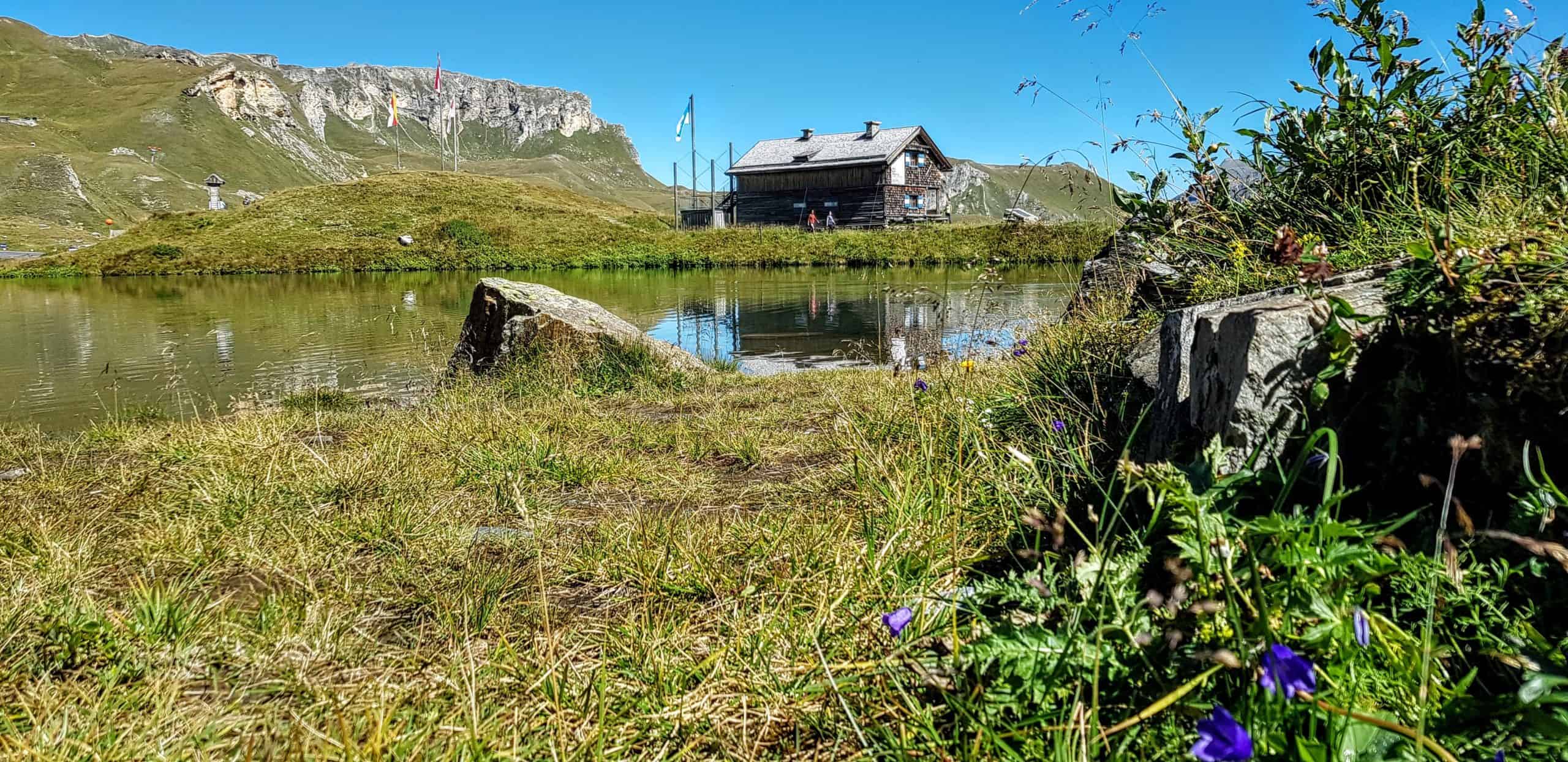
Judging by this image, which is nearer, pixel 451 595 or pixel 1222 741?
pixel 1222 741

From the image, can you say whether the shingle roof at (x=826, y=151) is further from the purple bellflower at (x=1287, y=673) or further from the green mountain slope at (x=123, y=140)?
the purple bellflower at (x=1287, y=673)

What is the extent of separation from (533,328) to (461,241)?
36.4 metres

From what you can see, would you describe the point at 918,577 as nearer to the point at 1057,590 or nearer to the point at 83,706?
the point at 1057,590

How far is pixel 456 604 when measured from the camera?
7.02 feet

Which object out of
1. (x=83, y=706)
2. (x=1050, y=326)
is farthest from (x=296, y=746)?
(x=1050, y=326)

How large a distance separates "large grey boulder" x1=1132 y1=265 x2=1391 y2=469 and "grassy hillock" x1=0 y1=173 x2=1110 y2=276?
32.3 m

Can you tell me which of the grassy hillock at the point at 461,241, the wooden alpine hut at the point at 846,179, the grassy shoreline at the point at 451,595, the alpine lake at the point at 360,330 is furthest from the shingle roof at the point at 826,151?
the grassy shoreline at the point at 451,595

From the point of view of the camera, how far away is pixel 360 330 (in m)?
14.8

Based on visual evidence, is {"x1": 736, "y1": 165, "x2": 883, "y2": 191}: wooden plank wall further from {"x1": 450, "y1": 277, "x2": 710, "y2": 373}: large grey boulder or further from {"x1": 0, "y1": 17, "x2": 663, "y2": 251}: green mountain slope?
{"x1": 0, "y1": 17, "x2": 663, "y2": 251}: green mountain slope

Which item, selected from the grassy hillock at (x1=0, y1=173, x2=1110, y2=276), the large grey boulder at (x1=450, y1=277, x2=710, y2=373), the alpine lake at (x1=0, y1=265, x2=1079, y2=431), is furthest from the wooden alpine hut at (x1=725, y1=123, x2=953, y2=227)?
the large grey boulder at (x1=450, y1=277, x2=710, y2=373)

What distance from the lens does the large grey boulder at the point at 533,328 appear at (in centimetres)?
767

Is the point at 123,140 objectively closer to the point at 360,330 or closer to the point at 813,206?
the point at 813,206

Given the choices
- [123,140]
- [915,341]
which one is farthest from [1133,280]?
[123,140]

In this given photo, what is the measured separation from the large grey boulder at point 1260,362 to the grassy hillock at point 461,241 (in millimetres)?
32283
